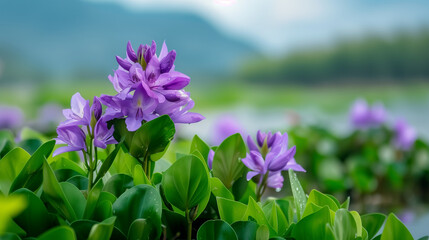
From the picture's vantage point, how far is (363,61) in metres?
9.96

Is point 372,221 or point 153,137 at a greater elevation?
point 153,137

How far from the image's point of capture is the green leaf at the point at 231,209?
0.63m

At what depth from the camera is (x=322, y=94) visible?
11617 millimetres

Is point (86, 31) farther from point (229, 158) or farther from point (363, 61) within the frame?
point (229, 158)

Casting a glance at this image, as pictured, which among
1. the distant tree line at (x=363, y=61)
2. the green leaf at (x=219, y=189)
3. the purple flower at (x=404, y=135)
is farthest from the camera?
the distant tree line at (x=363, y=61)

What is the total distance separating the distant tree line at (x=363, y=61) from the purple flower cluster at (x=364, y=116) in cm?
670

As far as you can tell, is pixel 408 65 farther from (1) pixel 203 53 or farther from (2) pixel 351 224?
(1) pixel 203 53

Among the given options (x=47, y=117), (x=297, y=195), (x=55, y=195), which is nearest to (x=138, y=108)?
(x=55, y=195)

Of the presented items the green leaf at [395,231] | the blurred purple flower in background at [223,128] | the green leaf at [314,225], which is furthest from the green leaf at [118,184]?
the blurred purple flower in background at [223,128]

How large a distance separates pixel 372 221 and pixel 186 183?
11.1 inches

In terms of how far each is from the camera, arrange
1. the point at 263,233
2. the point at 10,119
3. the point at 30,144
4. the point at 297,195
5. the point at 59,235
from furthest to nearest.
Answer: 1. the point at 10,119
2. the point at 30,144
3. the point at 297,195
4. the point at 263,233
5. the point at 59,235

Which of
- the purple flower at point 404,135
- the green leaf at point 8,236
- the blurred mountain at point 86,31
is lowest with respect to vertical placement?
the blurred mountain at point 86,31

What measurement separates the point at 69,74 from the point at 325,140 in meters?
13.6

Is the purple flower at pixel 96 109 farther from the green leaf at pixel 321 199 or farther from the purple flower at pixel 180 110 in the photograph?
the green leaf at pixel 321 199
